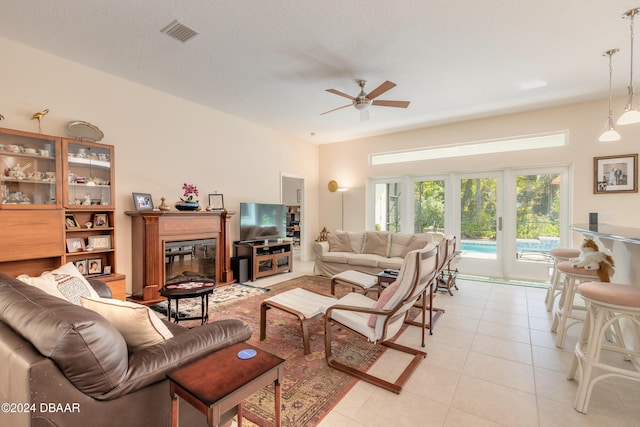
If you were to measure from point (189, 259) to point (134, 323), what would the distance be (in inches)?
129

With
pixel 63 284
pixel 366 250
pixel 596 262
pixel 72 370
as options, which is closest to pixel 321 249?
pixel 366 250

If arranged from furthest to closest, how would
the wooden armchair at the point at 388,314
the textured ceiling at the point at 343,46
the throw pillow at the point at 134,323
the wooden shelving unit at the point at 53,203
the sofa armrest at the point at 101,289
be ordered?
the wooden shelving unit at the point at 53,203, the textured ceiling at the point at 343,46, the sofa armrest at the point at 101,289, the wooden armchair at the point at 388,314, the throw pillow at the point at 134,323

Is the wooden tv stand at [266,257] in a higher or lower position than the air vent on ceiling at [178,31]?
A: lower

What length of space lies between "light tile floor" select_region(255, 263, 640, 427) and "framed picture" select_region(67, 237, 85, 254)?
334cm

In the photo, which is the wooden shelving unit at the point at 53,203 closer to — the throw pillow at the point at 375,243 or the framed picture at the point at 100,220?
the framed picture at the point at 100,220

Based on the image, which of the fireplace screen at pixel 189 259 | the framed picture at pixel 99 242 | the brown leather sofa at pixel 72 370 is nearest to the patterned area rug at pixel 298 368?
the brown leather sofa at pixel 72 370

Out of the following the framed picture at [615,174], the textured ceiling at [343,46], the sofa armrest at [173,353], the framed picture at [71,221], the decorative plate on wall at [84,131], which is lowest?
the sofa armrest at [173,353]

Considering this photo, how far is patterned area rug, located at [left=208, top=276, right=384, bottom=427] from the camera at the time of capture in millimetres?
1847

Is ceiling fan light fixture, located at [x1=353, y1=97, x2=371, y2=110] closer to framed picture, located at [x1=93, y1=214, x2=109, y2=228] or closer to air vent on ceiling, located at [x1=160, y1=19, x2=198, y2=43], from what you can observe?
air vent on ceiling, located at [x1=160, y1=19, x2=198, y2=43]

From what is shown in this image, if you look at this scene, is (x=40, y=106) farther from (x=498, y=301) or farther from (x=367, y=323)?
(x=498, y=301)

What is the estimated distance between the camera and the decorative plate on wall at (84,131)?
336 centimetres

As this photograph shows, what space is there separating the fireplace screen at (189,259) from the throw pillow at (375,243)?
2754mm

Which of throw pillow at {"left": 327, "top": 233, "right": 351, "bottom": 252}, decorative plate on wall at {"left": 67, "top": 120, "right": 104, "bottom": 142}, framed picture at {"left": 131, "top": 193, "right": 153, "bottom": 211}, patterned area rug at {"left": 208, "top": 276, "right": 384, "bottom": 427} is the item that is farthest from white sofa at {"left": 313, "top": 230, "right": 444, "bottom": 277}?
decorative plate on wall at {"left": 67, "top": 120, "right": 104, "bottom": 142}

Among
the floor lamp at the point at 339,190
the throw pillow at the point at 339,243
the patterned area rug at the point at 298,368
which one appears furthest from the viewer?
the floor lamp at the point at 339,190
